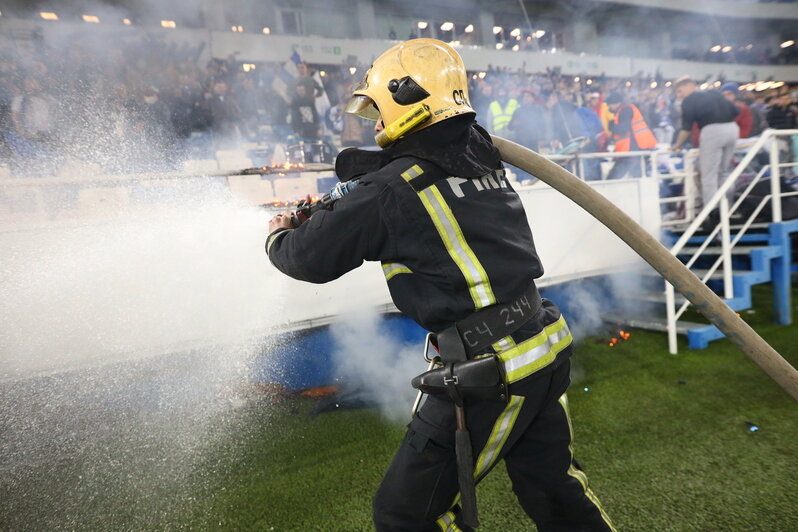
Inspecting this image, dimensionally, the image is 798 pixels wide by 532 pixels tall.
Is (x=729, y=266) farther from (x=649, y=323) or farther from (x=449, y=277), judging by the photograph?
(x=449, y=277)

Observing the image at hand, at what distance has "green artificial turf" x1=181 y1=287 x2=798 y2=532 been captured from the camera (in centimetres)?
220

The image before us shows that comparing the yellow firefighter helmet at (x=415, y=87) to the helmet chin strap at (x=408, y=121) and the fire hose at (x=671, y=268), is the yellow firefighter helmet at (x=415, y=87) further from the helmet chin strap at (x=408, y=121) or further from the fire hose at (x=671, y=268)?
the fire hose at (x=671, y=268)

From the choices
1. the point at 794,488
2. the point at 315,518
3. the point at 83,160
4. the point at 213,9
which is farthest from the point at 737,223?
the point at 213,9

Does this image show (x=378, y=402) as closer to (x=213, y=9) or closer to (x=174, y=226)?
(x=174, y=226)

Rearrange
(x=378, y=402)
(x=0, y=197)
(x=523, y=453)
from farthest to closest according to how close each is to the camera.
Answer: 1. (x=378, y=402)
2. (x=0, y=197)
3. (x=523, y=453)

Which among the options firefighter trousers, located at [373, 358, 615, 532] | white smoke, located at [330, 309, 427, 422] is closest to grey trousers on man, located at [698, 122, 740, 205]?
white smoke, located at [330, 309, 427, 422]

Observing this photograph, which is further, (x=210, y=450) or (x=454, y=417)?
(x=210, y=450)

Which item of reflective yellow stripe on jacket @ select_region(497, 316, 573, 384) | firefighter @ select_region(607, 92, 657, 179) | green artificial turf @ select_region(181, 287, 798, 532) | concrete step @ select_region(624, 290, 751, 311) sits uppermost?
firefighter @ select_region(607, 92, 657, 179)

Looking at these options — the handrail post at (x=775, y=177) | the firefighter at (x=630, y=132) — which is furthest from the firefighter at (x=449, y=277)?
the firefighter at (x=630, y=132)

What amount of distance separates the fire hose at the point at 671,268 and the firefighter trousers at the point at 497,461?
57cm

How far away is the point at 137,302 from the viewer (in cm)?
282

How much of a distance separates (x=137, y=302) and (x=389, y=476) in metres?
2.17

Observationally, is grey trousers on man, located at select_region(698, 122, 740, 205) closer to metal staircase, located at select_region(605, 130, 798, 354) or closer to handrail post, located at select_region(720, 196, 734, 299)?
metal staircase, located at select_region(605, 130, 798, 354)

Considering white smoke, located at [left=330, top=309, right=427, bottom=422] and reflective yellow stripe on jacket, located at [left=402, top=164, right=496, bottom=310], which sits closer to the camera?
reflective yellow stripe on jacket, located at [left=402, top=164, right=496, bottom=310]
